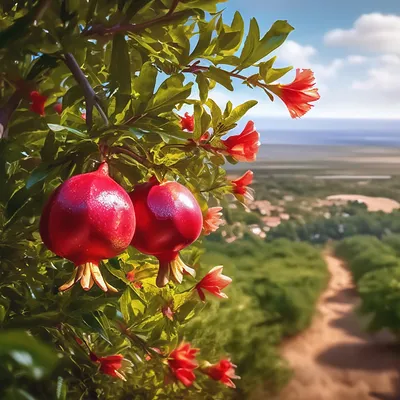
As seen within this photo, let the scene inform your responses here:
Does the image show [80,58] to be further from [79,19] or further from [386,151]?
[386,151]

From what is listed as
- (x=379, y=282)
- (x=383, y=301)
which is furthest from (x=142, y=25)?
(x=379, y=282)

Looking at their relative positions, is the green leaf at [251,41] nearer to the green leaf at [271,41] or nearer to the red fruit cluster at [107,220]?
the green leaf at [271,41]

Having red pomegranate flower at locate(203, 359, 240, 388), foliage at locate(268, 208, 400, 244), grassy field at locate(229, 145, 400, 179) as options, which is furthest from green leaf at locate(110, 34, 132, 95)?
grassy field at locate(229, 145, 400, 179)

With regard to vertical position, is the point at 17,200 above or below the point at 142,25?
below

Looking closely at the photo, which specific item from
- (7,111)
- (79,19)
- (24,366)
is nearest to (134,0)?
(79,19)

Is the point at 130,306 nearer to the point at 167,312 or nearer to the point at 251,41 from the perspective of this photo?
the point at 167,312

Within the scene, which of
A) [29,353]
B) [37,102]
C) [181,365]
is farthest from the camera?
[181,365]

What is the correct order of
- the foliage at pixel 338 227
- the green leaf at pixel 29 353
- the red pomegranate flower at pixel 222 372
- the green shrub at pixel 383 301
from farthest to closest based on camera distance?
1. the foliage at pixel 338 227
2. the green shrub at pixel 383 301
3. the red pomegranate flower at pixel 222 372
4. the green leaf at pixel 29 353

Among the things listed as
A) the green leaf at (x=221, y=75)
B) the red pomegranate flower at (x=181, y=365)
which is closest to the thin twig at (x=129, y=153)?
the green leaf at (x=221, y=75)
